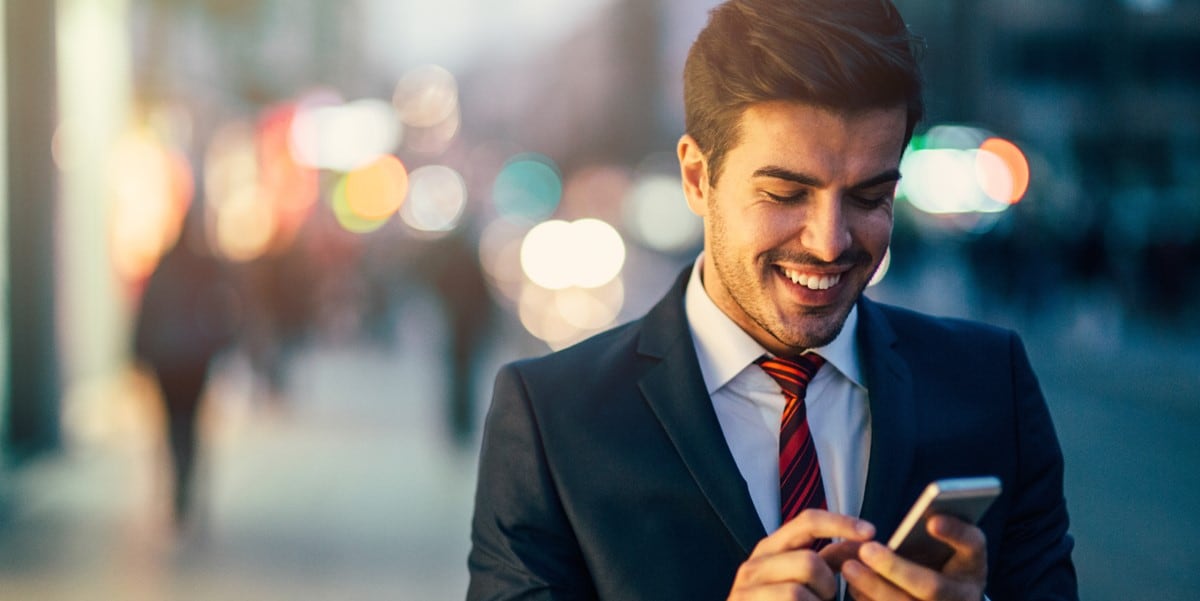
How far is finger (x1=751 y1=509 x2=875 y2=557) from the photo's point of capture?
1.79 m

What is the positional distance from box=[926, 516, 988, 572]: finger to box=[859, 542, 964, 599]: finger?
37mm

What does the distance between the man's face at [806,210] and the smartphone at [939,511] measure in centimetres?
51

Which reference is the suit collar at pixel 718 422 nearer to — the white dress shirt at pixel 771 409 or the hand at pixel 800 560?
the white dress shirt at pixel 771 409

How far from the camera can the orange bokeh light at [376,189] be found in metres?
36.2

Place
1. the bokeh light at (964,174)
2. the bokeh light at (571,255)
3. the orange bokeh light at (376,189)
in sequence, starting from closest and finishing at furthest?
the bokeh light at (571,255) < the bokeh light at (964,174) < the orange bokeh light at (376,189)

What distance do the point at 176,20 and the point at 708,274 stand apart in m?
18.0

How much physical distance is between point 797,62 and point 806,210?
8.8 inches

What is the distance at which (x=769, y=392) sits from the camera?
2420mm

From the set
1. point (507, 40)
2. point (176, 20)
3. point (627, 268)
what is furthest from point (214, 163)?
point (507, 40)

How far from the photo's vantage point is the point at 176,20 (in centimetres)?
1923

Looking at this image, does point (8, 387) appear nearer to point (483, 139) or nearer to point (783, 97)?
point (783, 97)

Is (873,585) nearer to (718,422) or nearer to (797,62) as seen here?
(718,422)

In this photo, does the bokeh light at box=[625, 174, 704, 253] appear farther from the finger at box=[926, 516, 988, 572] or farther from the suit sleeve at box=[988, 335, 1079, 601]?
the finger at box=[926, 516, 988, 572]

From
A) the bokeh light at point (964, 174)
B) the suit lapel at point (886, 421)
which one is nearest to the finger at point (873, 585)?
the suit lapel at point (886, 421)
